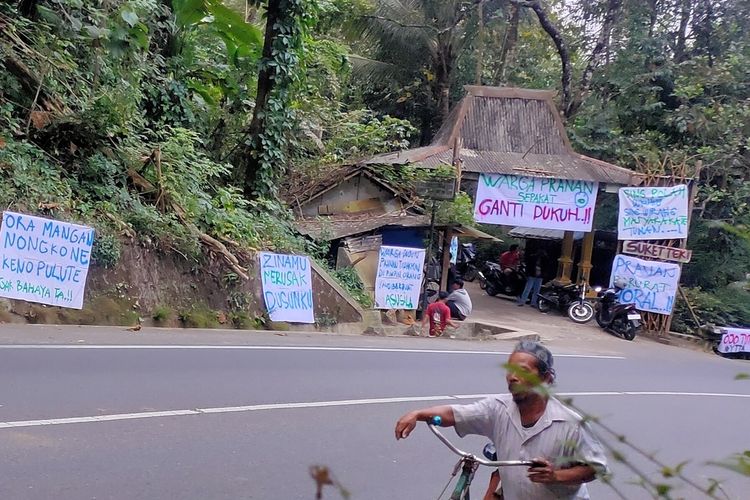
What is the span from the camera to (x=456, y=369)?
1235 cm

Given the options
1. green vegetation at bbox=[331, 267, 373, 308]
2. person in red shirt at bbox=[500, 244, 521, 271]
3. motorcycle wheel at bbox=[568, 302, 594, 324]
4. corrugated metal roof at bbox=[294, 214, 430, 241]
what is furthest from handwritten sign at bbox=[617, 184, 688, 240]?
green vegetation at bbox=[331, 267, 373, 308]

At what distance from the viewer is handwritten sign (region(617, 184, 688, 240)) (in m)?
20.6

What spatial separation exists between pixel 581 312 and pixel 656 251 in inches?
90.0

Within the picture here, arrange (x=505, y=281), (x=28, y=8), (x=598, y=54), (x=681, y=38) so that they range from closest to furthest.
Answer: (x=28, y=8) < (x=505, y=281) < (x=681, y=38) < (x=598, y=54)

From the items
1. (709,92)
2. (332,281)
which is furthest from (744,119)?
(332,281)

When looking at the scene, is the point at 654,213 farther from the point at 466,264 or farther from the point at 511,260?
the point at 466,264

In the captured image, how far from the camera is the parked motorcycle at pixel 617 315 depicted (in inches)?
790

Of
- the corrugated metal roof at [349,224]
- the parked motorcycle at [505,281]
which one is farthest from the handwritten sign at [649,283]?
the corrugated metal roof at [349,224]

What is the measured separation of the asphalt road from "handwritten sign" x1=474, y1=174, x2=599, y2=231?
282 inches

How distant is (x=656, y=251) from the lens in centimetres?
2084

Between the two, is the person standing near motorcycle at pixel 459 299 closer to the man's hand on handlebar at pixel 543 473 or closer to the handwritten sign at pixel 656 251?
the handwritten sign at pixel 656 251

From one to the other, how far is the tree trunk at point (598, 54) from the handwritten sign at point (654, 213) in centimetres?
611

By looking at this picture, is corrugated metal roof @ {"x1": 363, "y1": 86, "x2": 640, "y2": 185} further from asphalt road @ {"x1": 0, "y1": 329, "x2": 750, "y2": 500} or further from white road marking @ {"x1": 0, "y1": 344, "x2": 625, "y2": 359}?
asphalt road @ {"x1": 0, "y1": 329, "x2": 750, "y2": 500}

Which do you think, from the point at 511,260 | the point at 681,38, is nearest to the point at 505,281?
the point at 511,260
